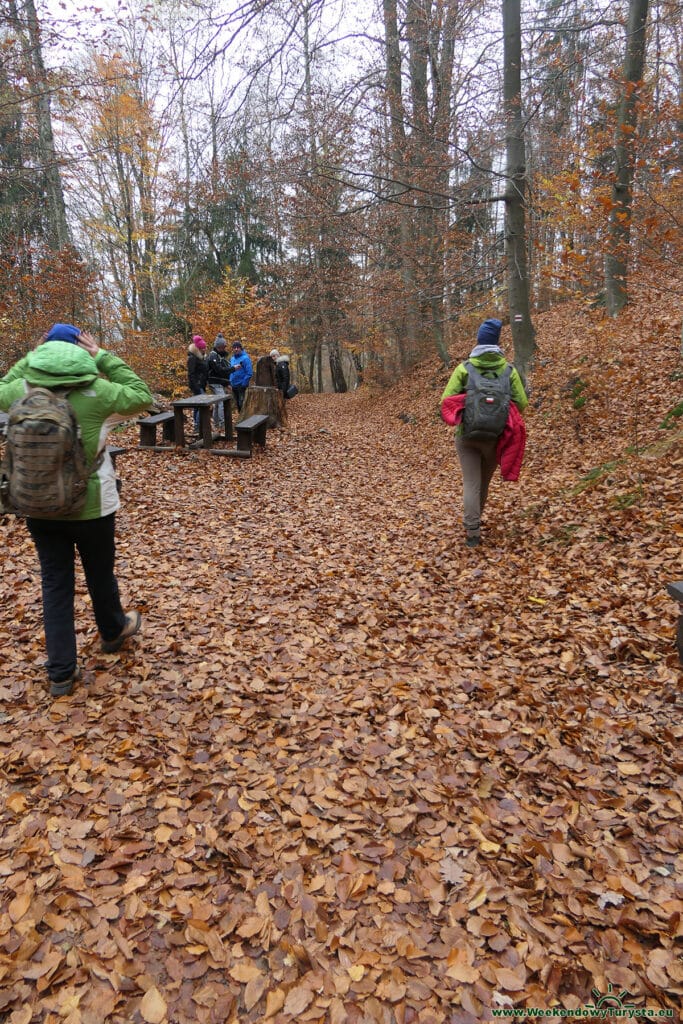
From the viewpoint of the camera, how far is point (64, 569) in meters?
3.29

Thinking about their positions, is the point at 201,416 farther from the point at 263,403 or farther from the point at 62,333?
the point at 62,333

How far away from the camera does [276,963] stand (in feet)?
6.96

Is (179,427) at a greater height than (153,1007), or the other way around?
(179,427)

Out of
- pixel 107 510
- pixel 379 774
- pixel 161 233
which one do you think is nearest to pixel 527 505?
pixel 379 774

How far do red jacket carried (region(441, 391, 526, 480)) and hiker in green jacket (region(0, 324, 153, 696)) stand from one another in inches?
116

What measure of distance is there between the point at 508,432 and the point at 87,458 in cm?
383

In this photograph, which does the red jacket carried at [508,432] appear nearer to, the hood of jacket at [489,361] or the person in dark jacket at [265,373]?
the hood of jacket at [489,361]

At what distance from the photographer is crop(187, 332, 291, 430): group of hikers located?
38.1 feet

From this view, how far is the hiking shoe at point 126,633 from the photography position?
393cm

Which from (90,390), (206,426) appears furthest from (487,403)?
(206,426)

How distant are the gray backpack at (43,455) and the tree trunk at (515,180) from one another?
894cm

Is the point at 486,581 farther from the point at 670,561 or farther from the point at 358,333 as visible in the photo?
the point at 358,333

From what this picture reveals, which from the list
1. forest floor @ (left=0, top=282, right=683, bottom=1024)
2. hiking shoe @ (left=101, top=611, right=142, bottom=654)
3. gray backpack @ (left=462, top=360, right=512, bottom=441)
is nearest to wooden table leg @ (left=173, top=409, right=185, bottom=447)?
forest floor @ (left=0, top=282, right=683, bottom=1024)
